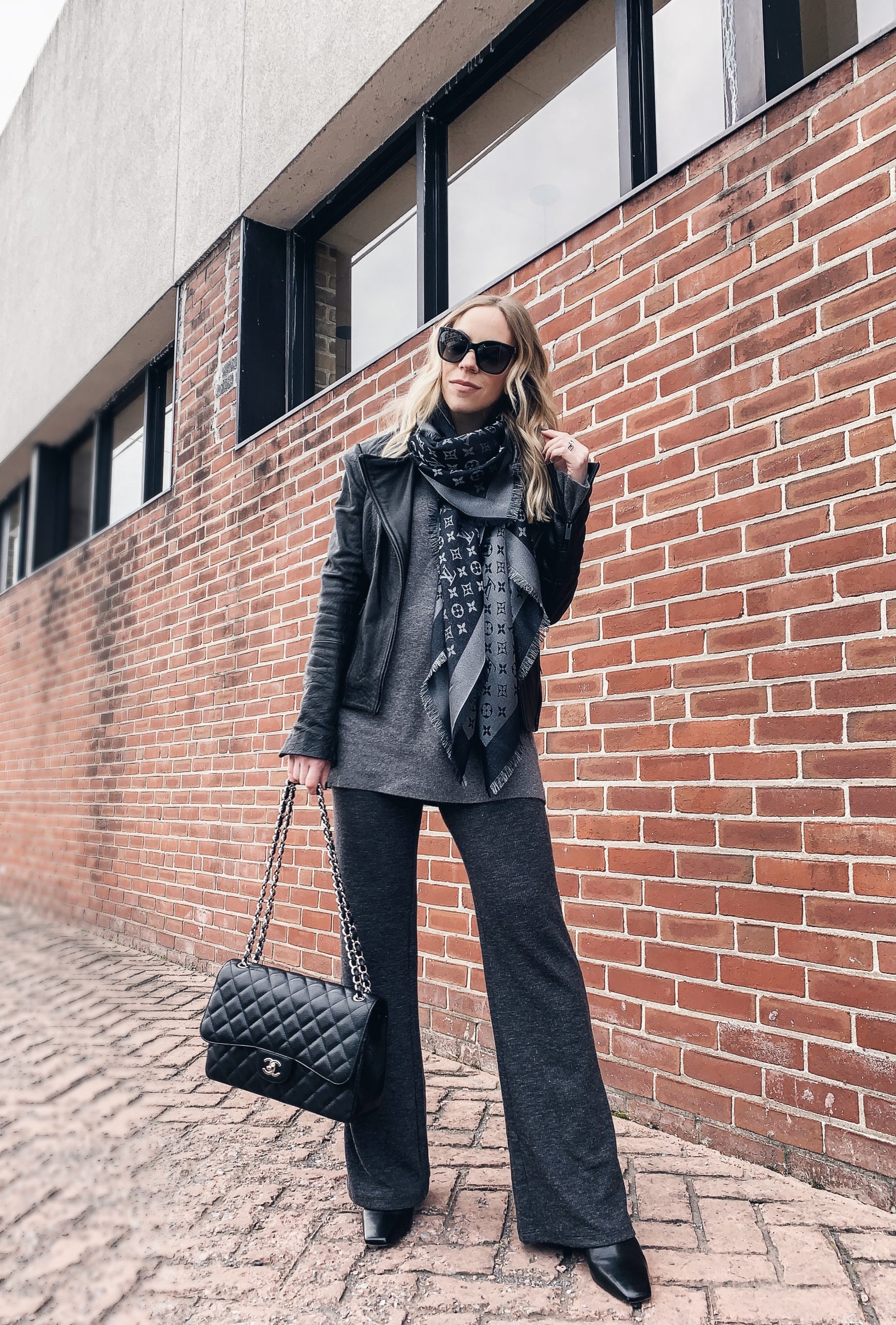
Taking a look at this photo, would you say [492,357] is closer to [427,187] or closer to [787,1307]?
[787,1307]

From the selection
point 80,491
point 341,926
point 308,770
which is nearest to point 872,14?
point 308,770

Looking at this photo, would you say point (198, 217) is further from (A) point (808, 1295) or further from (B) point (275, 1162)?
(A) point (808, 1295)

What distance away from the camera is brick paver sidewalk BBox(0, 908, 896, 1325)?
179 cm

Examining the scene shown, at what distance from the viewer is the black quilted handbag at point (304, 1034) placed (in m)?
1.88

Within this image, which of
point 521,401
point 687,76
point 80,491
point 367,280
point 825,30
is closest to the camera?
point 521,401

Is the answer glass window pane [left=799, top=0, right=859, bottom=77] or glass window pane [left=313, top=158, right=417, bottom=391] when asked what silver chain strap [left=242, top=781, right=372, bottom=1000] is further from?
glass window pane [left=313, top=158, right=417, bottom=391]

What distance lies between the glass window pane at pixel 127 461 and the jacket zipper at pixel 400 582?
545 centimetres

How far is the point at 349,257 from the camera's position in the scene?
5.05 m

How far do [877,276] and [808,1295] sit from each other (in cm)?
215

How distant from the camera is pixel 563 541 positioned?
2.04m

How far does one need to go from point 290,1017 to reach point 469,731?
68 centimetres

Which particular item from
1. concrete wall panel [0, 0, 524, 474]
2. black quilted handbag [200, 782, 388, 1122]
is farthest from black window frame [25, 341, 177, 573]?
Answer: black quilted handbag [200, 782, 388, 1122]

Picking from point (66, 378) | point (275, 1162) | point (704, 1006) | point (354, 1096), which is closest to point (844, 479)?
point (704, 1006)

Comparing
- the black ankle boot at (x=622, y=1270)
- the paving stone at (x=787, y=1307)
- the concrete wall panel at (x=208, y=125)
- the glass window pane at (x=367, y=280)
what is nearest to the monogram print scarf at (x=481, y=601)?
the black ankle boot at (x=622, y=1270)
